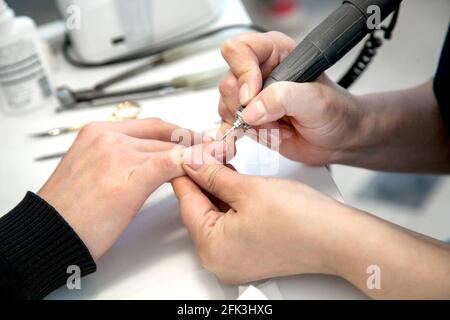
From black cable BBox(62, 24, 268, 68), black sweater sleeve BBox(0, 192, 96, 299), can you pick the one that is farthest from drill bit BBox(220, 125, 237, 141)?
black cable BBox(62, 24, 268, 68)

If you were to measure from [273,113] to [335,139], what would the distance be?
5.2 inches

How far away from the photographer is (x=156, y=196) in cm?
63

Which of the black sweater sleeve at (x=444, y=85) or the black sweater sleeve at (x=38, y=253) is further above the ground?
the black sweater sleeve at (x=444, y=85)

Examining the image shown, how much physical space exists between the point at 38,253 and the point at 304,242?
0.97ft

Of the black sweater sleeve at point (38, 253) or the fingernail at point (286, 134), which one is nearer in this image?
the black sweater sleeve at point (38, 253)

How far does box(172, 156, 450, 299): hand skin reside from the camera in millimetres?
475

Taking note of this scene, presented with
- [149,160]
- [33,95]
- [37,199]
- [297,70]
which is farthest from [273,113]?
[33,95]

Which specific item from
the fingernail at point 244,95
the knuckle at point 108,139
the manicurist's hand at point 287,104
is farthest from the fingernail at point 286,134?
the knuckle at point 108,139

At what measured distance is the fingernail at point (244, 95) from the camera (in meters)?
0.57

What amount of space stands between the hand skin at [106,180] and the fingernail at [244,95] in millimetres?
98

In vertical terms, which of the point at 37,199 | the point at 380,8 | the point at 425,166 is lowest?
the point at 425,166

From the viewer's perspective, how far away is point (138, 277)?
0.55m

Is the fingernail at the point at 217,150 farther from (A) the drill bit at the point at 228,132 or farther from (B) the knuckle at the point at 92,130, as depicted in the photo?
(B) the knuckle at the point at 92,130

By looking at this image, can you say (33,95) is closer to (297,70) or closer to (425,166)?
(297,70)
